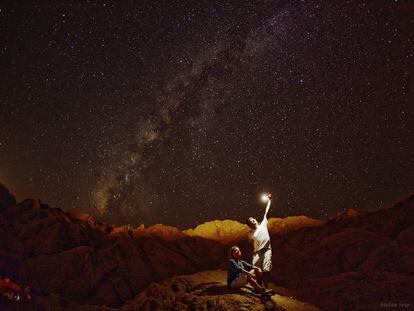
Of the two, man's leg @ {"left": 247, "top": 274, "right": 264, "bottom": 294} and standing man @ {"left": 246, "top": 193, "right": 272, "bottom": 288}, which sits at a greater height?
standing man @ {"left": 246, "top": 193, "right": 272, "bottom": 288}

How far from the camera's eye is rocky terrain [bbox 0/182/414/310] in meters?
13.6

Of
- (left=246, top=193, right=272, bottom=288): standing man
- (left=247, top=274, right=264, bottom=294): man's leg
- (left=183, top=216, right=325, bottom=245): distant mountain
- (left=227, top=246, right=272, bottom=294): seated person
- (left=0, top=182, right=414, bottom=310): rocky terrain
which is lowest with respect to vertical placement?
(left=247, top=274, right=264, bottom=294): man's leg

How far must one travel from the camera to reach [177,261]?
24172 mm

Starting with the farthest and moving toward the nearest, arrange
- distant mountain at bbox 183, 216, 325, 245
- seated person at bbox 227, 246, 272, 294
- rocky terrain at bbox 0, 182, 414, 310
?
distant mountain at bbox 183, 216, 325, 245, rocky terrain at bbox 0, 182, 414, 310, seated person at bbox 227, 246, 272, 294

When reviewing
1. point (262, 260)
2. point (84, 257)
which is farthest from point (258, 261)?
point (84, 257)

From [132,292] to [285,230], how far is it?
17.1m

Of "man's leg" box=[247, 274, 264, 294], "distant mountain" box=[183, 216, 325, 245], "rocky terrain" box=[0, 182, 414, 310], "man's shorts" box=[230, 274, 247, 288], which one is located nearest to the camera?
"man's leg" box=[247, 274, 264, 294]

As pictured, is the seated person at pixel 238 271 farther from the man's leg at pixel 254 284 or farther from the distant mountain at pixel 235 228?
the distant mountain at pixel 235 228

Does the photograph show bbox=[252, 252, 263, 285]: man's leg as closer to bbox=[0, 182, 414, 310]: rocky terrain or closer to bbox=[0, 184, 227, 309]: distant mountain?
bbox=[0, 182, 414, 310]: rocky terrain

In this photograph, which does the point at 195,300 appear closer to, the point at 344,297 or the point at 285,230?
the point at 344,297

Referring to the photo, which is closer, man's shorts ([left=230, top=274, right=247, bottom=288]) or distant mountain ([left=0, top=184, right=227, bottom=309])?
man's shorts ([left=230, top=274, right=247, bottom=288])

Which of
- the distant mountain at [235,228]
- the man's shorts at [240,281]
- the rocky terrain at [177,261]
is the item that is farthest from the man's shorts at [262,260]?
the distant mountain at [235,228]

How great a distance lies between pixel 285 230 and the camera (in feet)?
107

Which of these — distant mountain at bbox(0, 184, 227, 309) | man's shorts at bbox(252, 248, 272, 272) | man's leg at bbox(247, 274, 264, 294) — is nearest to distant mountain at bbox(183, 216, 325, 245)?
distant mountain at bbox(0, 184, 227, 309)
